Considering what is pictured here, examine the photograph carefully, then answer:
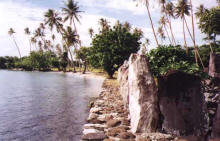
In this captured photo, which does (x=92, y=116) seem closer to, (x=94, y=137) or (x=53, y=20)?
(x=94, y=137)

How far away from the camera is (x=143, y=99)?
21.7 ft

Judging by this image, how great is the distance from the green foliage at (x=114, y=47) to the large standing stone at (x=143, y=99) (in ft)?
75.3

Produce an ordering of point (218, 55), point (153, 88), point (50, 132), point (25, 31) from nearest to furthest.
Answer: point (153, 88), point (50, 132), point (218, 55), point (25, 31)

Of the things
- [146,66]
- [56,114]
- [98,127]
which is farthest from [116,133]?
[56,114]

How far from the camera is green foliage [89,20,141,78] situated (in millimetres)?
30484

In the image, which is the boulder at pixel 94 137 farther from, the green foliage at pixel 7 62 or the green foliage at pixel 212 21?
the green foliage at pixel 7 62

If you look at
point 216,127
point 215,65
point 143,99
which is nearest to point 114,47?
point 215,65

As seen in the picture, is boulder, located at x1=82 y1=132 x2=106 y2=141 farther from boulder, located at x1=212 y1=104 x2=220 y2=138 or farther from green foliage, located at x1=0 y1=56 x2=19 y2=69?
green foliage, located at x1=0 y1=56 x2=19 y2=69

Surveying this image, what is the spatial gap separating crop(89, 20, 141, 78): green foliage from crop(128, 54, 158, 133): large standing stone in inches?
904

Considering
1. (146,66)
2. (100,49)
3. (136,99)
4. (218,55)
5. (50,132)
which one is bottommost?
(50,132)

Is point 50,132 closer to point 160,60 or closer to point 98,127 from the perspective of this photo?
point 98,127

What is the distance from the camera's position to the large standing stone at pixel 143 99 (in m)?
6.55

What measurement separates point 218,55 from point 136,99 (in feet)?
29.6

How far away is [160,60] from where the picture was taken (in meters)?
9.08
